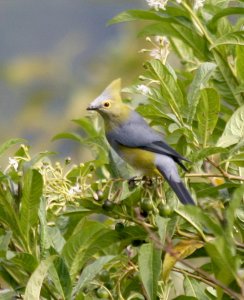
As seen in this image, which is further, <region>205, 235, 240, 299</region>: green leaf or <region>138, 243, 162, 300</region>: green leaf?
<region>138, 243, 162, 300</region>: green leaf

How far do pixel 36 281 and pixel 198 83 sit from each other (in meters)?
0.79

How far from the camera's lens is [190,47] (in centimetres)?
323

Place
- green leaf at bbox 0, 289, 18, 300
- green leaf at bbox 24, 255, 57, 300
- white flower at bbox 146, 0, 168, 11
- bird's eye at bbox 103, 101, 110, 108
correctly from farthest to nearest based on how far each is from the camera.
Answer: bird's eye at bbox 103, 101, 110, 108 → white flower at bbox 146, 0, 168, 11 → green leaf at bbox 0, 289, 18, 300 → green leaf at bbox 24, 255, 57, 300

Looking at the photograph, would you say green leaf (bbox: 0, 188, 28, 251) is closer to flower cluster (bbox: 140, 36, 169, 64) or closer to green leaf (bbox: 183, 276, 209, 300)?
green leaf (bbox: 183, 276, 209, 300)

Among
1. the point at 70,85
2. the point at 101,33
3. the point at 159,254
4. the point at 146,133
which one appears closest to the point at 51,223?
the point at 159,254

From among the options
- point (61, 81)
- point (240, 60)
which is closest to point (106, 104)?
point (240, 60)

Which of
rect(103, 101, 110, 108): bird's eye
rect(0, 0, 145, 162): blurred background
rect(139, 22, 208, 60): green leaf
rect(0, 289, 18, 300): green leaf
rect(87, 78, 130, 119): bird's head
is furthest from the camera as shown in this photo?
rect(0, 0, 145, 162): blurred background

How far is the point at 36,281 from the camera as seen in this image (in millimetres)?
2359

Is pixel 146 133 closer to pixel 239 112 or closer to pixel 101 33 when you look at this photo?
pixel 239 112

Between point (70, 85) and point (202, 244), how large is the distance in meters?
5.69

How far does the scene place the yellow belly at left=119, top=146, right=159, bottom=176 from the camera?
308cm

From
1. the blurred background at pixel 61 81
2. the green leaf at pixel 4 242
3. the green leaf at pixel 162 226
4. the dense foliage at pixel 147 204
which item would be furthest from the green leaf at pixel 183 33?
the blurred background at pixel 61 81

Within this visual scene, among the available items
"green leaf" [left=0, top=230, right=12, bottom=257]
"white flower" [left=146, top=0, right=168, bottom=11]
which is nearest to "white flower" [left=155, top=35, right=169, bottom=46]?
"white flower" [left=146, top=0, right=168, bottom=11]

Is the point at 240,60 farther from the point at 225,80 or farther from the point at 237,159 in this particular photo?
the point at 237,159
